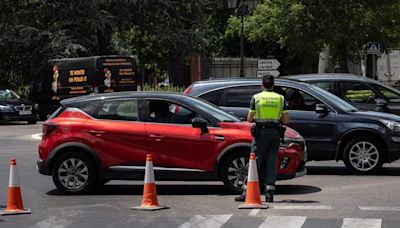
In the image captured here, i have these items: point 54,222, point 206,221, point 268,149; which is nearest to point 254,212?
point 206,221

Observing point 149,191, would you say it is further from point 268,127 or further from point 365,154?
point 365,154

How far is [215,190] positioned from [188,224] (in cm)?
275

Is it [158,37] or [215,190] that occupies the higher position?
[158,37]

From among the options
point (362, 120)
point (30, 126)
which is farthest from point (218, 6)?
point (362, 120)

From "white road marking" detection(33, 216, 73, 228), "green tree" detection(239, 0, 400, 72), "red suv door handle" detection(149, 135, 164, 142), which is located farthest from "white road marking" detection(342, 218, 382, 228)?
"green tree" detection(239, 0, 400, 72)

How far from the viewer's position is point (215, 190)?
36.2ft

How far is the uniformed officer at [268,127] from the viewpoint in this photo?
9.59 m

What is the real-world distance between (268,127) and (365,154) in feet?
12.4

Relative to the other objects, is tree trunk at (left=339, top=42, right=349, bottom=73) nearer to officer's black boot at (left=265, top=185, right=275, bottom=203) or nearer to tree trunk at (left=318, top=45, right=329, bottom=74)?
tree trunk at (left=318, top=45, right=329, bottom=74)

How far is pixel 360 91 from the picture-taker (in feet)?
51.6

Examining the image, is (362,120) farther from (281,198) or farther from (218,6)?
(218,6)

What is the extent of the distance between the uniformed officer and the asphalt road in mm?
435

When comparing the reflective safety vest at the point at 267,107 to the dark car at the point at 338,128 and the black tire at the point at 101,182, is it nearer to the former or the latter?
the black tire at the point at 101,182

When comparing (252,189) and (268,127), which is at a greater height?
(268,127)
